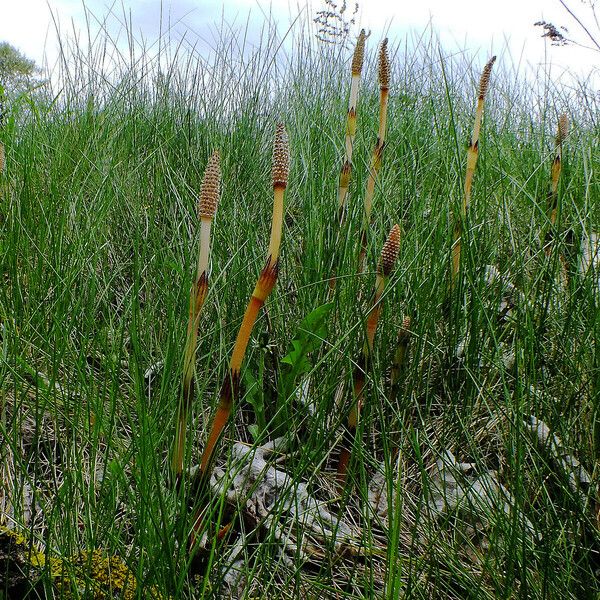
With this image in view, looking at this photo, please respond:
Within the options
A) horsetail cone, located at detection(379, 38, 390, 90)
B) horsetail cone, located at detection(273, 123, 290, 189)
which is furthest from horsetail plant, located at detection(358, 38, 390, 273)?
horsetail cone, located at detection(273, 123, 290, 189)

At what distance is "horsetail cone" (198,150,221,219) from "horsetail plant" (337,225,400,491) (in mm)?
370

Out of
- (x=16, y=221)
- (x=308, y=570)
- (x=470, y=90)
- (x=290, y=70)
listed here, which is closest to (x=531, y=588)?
(x=308, y=570)

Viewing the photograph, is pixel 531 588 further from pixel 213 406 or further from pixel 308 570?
pixel 213 406

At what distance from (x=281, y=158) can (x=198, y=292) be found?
23 cm

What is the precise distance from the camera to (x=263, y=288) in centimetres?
100

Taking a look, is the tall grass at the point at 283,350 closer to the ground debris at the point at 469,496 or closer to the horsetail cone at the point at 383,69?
the ground debris at the point at 469,496

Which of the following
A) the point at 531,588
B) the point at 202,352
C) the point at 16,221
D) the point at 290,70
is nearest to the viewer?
the point at 531,588

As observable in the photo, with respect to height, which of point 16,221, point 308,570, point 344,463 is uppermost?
point 16,221

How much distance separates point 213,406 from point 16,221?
44.7 inches

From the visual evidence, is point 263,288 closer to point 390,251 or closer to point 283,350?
point 390,251

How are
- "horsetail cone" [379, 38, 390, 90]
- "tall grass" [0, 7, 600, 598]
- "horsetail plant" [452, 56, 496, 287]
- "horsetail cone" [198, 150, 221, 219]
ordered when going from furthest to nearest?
"horsetail plant" [452, 56, 496, 287]
"horsetail cone" [379, 38, 390, 90]
"tall grass" [0, 7, 600, 598]
"horsetail cone" [198, 150, 221, 219]

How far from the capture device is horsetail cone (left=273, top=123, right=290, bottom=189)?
0.95m

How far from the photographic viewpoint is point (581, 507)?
122 centimetres

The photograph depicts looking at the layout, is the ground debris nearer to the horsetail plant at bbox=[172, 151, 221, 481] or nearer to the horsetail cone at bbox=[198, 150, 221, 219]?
the horsetail plant at bbox=[172, 151, 221, 481]
